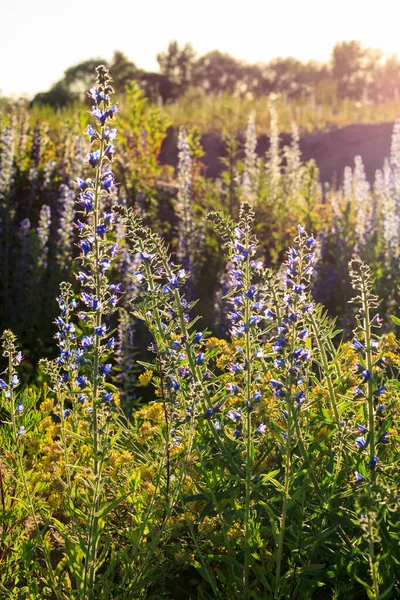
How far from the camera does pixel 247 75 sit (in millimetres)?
71562

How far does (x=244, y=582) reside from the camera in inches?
106

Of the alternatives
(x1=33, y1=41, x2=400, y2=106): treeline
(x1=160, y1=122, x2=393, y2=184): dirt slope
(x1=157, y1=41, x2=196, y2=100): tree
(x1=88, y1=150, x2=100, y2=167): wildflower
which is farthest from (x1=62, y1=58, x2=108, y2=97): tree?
(x1=88, y1=150, x2=100, y2=167): wildflower

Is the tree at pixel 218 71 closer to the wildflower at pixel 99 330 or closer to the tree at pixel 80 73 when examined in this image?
the tree at pixel 80 73

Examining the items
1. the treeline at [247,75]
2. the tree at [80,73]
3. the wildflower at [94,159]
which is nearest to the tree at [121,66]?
the treeline at [247,75]

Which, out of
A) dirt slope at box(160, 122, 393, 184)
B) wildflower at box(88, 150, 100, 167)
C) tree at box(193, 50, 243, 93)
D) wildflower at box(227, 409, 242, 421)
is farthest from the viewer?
tree at box(193, 50, 243, 93)

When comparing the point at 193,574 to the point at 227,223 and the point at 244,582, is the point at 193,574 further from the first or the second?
the point at 227,223

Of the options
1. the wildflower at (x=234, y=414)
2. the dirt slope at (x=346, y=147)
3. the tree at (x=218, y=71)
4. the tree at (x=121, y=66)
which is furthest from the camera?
the tree at (x=218, y=71)

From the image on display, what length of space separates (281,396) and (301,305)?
0.35m

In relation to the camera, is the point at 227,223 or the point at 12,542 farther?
the point at 12,542

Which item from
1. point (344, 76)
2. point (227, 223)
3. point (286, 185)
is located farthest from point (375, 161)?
point (344, 76)

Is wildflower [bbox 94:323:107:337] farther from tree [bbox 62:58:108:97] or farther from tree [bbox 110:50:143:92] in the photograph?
tree [bbox 62:58:108:97]

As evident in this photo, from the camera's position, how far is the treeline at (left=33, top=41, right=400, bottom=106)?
158ft

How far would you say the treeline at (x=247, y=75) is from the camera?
48.1 meters

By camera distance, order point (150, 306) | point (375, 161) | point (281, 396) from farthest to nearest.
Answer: point (375, 161) < point (150, 306) < point (281, 396)
